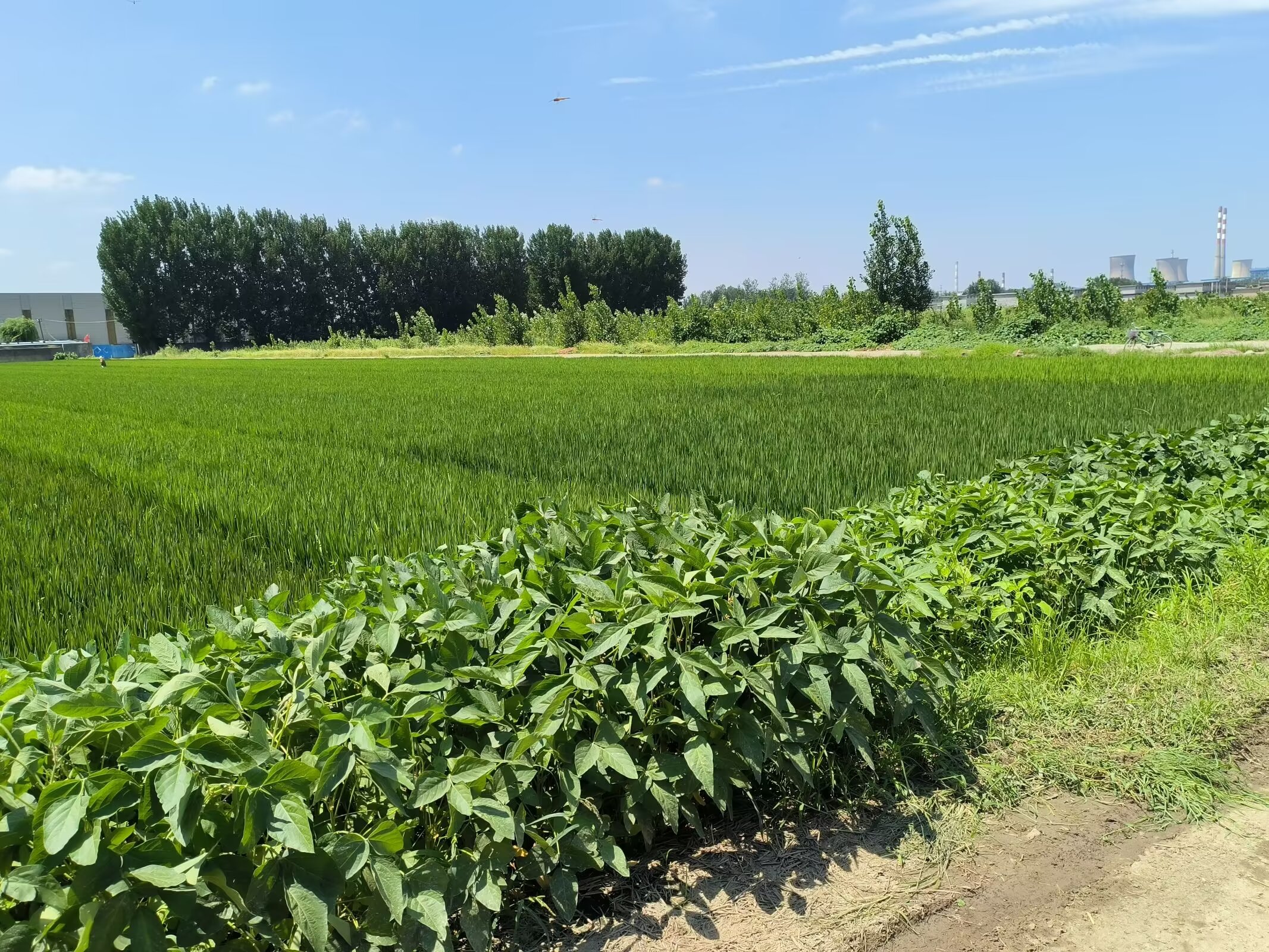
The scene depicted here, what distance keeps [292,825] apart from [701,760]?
89 centimetres

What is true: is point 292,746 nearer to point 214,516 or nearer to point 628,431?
point 214,516

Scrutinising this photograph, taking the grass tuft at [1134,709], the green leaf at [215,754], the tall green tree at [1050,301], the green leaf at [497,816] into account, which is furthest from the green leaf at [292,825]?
the tall green tree at [1050,301]

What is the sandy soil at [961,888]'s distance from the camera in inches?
74.0

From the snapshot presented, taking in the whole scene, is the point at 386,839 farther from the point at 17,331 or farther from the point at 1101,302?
the point at 17,331

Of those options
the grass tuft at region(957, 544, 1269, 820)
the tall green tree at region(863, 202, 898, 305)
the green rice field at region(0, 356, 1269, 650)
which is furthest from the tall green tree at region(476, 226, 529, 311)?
the grass tuft at region(957, 544, 1269, 820)

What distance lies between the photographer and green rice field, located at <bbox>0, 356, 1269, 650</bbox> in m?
4.18

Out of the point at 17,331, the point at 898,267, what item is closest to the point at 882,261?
the point at 898,267

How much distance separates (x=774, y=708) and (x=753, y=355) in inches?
1021

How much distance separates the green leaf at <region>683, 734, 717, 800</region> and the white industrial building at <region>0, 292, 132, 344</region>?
96471 millimetres

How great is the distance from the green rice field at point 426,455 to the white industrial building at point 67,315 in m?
82.5

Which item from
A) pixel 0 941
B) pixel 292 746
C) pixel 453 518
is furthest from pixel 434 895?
pixel 453 518

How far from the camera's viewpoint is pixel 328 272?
6638 centimetres

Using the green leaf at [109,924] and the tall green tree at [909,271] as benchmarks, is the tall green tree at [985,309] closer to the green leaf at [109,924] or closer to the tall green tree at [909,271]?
the tall green tree at [909,271]

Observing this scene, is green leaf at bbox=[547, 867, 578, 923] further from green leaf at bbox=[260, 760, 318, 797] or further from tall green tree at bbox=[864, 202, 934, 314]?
tall green tree at bbox=[864, 202, 934, 314]
